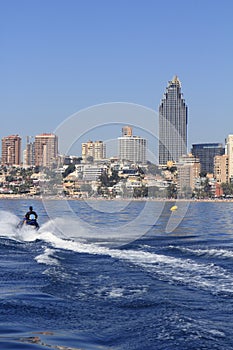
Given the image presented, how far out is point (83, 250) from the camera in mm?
25484

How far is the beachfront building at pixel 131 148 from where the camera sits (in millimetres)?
44644

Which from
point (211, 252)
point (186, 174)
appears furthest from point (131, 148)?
point (186, 174)

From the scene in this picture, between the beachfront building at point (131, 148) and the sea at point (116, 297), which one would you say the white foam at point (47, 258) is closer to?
the sea at point (116, 297)

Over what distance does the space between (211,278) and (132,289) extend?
294 centimetres

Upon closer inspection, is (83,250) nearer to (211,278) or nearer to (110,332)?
(211,278)

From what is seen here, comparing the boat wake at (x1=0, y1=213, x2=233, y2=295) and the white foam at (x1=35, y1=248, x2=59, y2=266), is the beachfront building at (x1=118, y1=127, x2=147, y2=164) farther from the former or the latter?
the white foam at (x1=35, y1=248, x2=59, y2=266)

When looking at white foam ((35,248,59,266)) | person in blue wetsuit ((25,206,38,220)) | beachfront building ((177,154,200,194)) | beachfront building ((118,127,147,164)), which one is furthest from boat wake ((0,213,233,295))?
beachfront building ((177,154,200,194))

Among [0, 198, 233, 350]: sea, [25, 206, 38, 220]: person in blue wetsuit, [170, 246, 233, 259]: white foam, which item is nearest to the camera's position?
[0, 198, 233, 350]: sea

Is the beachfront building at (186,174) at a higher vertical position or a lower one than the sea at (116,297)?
higher

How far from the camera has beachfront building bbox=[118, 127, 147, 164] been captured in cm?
4464

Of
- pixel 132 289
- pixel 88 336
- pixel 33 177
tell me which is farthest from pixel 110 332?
pixel 33 177

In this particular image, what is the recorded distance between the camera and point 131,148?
5225 centimetres

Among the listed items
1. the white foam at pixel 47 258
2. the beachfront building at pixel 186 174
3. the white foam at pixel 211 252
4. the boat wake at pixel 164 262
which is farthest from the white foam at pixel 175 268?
the beachfront building at pixel 186 174

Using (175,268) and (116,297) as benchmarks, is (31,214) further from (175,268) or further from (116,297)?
(116,297)
